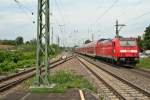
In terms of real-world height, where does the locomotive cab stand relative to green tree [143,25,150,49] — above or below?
below

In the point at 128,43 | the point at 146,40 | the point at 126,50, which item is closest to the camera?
the point at 126,50

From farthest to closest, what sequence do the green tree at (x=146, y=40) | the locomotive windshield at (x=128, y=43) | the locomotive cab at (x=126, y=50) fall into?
the green tree at (x=146, y=40)
the locomotive windshield at (x=128, y=43)
the locomotive cab at (x=126, y=50)

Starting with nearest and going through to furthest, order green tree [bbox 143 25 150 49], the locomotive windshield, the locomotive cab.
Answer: the locomotive cab, the locomotive windshield, green tree [bbox 143 25 150 49]

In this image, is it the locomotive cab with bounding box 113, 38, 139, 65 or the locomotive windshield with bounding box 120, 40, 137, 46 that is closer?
the locomotive cab with bounding box 113, 38, 139, 65

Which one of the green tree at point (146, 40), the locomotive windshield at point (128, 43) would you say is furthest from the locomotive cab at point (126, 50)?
the green tree at point (146, 40)


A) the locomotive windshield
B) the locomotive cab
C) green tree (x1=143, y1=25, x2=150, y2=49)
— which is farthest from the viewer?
green tree (x1=143, y1=25, x2=150, y2=49)

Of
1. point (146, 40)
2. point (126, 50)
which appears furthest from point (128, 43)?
point (146, 40)

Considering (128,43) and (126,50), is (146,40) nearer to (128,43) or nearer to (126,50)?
(128,43)

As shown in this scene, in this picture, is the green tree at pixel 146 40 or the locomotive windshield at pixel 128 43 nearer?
the locomotive windshield at pixel 128 43

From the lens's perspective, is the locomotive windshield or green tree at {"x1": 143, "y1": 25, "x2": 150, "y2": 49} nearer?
the locomotive windshield

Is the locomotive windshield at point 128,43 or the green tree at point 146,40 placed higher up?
the green tree at point 146,40

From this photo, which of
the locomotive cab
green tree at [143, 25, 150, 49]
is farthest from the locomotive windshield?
green tree at [143, 25, 150, 49]

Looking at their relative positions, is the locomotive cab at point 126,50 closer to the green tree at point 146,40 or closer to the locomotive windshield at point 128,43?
the locomotive windshield at point 128,43

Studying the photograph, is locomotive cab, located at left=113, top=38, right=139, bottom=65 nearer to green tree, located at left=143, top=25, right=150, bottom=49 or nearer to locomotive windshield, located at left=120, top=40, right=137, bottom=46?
locomotive windshield, located at left=120, top=40, right=137, bottom=46
